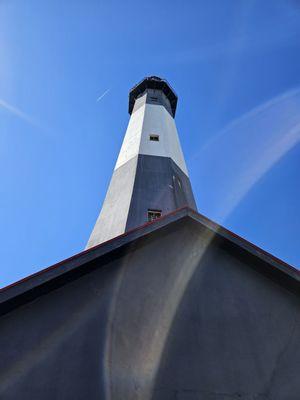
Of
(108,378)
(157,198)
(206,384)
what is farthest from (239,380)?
(157,198)

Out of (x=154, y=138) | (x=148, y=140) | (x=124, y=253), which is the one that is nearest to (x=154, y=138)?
(x=154, y=138)

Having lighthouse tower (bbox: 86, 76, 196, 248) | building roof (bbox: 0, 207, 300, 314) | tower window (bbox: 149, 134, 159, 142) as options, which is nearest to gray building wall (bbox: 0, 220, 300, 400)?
building roof (bbox: 0, 207, 300, 314)

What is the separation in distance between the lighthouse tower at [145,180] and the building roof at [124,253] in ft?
15.0

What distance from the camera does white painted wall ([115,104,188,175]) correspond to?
17.8 metres

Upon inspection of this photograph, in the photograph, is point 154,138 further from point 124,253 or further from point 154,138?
point 124,253

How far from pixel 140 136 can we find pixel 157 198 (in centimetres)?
705

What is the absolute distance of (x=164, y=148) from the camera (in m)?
18.1

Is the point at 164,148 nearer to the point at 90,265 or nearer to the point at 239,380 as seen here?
the point at 90,265

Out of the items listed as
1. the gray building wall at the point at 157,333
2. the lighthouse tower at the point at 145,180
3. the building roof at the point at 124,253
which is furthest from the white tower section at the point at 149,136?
the gray building wall at the point at 157,333

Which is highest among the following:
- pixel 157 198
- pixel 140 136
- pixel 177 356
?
pixel 140 136

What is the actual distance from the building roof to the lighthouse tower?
15.0ft

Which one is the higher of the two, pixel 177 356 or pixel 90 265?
pixel 90 265

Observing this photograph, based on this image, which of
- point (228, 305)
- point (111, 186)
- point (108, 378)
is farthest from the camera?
point (111, 186)

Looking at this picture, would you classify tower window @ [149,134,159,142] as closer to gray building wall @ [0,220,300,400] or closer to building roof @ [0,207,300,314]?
building roof @ [0,207,300,314]
